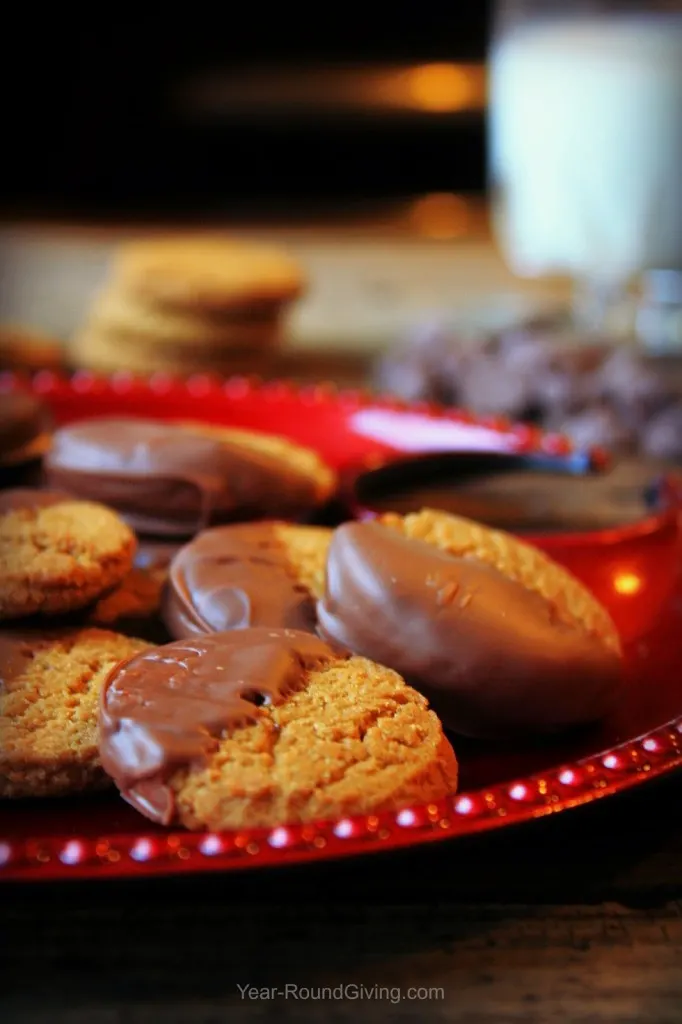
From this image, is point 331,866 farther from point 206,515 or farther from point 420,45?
point 420,45

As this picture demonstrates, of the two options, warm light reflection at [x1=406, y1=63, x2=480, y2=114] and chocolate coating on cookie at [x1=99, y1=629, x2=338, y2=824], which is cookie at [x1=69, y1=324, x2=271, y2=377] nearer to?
chocolate coating on cookie at [x1=99, y1=629, x2=338, y2=824]

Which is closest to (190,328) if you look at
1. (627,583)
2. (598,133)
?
(598,133)

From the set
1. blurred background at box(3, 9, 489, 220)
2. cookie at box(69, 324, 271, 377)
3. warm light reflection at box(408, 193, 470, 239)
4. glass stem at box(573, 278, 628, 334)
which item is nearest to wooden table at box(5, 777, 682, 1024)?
cookie at box(69, 324, 271, 377)

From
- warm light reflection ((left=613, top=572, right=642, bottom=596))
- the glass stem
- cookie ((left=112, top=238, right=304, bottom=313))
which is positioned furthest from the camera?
the glass stem

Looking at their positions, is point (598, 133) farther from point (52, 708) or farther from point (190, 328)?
point (52, 708)

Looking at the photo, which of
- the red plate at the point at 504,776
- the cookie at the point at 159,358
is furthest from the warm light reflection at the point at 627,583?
the cookie at the point at 159,358

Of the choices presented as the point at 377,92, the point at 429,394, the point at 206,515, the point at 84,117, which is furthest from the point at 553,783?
the point at 84,117

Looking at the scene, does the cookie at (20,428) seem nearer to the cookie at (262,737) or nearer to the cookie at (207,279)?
the cookie at (262,737)
